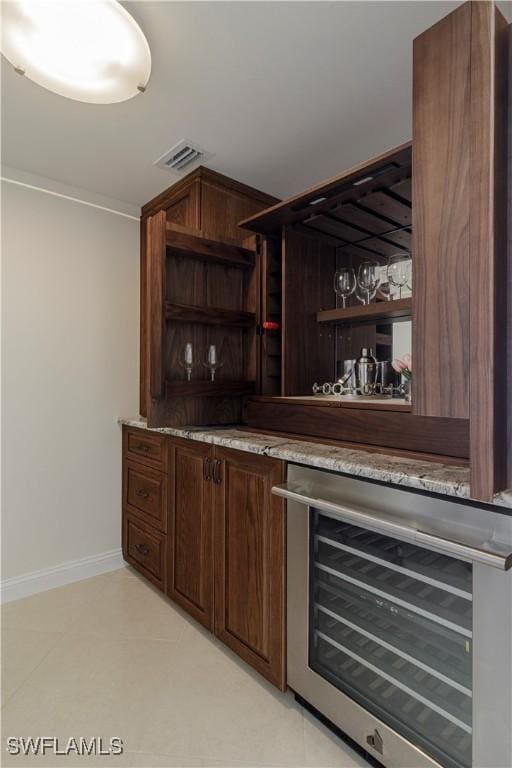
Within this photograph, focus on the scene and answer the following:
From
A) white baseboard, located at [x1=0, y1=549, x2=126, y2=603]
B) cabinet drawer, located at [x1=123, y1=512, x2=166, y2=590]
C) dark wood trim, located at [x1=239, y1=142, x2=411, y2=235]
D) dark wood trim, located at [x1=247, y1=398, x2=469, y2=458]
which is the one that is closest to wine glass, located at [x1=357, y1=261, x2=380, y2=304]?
dark wood trim, located at [x1=239, y1=142, x2=411, y2=235]

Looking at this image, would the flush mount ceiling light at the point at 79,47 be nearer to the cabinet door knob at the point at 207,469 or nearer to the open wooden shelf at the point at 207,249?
the open wooden shelf at the point at 207,249

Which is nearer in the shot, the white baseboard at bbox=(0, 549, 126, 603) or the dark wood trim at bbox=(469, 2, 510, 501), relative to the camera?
the dark wood trim at bbox=(469, 2, 510, 501)

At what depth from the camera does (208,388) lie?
200cm

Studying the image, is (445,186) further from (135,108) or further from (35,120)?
(35,120)

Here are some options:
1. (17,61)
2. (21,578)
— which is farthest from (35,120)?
(21,578)

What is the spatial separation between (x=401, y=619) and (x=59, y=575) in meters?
2.04

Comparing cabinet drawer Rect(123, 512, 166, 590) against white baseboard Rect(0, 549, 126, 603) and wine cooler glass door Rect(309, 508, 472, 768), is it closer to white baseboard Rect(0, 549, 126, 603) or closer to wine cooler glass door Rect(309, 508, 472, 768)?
white baseboard Rect(0, 549, 126, 603)

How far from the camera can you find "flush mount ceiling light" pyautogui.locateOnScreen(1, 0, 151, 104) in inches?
45.1

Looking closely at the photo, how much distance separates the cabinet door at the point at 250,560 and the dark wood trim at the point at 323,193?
118 cm

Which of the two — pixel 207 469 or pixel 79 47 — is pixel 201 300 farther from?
pixel 79 47

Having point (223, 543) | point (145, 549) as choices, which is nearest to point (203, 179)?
point (223, 543)

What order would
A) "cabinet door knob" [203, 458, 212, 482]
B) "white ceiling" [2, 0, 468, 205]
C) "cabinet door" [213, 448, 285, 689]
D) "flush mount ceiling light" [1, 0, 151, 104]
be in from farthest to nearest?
"cabinet door knob" [203, 458, 212, 482] < "cabinet door" [213, 448, 285, 689] < "white ceiling" [2, 0, 468, 205] < "flush mount ceiling light" [1, 0, 151, 104]

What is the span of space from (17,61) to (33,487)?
1996 millimetres

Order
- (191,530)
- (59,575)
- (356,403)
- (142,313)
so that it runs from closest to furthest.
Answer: (356,403), (191,530), (59,575), (142,313)
